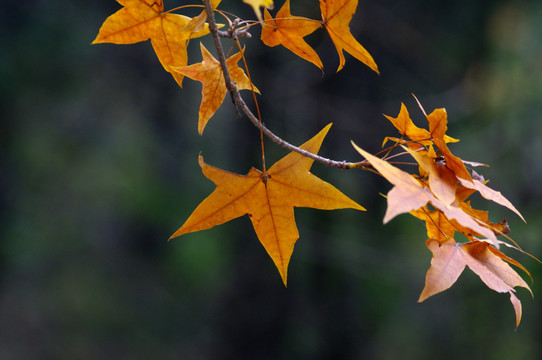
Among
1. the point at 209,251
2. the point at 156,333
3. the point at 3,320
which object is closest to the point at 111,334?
the point at 156,333

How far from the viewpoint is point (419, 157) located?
50 centimetres

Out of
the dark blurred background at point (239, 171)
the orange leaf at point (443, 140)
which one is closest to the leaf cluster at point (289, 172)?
the orange leaf at point (443, 140)

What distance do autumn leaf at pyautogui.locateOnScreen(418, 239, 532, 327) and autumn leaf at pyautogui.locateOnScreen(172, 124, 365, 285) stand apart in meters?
0.12

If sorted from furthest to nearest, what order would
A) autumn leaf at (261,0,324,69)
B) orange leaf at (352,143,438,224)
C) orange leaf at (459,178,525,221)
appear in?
autumn leaf at (261,0,324,69) → orange leaf at (459,178,525,221) → orange leaf at (352,143,438,224)

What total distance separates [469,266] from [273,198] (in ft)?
0.78

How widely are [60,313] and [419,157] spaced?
11.7 feet

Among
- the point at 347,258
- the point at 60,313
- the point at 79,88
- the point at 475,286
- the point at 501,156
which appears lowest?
the point at 60,313

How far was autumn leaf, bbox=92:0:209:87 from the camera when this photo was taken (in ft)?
1.91

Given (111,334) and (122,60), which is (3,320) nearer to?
(111,334)

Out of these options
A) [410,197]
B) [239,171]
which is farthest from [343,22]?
[239,171]

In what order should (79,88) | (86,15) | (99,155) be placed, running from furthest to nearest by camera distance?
(99,155), (79,88), (86,15)

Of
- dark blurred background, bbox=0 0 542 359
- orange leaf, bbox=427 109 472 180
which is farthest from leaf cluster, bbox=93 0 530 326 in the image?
dark blurred background, bbox=0 0 542 359

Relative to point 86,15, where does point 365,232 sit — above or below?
below

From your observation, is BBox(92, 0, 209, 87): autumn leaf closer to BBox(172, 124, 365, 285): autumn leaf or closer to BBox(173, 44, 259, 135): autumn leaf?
BBox(173, 44, 259, 135): autumn leaf
